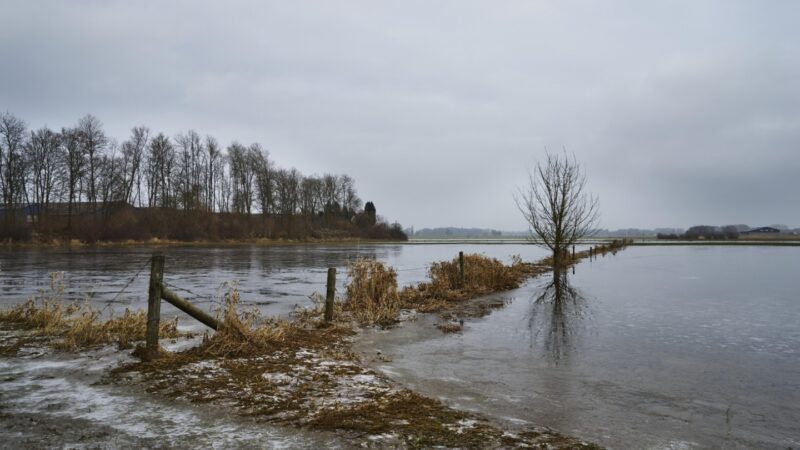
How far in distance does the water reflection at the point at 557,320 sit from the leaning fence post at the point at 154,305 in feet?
21.1

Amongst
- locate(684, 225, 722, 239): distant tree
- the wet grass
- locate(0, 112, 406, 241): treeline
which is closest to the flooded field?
the wet grass

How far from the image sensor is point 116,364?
7.23 meters

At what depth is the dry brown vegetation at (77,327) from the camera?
333 inches

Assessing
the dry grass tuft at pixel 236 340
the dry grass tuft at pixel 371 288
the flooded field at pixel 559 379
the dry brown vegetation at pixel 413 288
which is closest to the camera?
the flooded field at pixel 559 379

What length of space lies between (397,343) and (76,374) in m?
5.35

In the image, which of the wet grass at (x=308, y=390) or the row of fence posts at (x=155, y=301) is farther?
the row of fence posts at (x=155, y=301)

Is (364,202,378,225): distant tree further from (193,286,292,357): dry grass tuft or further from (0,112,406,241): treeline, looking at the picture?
(193,286,292,357): dry grass tuft

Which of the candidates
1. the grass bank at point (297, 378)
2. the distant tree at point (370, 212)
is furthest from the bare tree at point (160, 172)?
the grass bank at point (297, 378)

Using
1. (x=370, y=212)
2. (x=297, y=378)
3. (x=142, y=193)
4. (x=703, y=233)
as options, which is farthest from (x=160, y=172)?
(x=703, y=233)

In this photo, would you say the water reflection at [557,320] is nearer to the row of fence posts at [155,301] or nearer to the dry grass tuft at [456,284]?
the dry grass tuft at [456,284]

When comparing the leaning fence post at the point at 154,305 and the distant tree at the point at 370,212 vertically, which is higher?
the distant tree at the point at 370,212

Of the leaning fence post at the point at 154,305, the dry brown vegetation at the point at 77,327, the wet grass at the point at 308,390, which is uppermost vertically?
the leaning fence post at the point at 154,305

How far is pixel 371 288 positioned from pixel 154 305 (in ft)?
21.5

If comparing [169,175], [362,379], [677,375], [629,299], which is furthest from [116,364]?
[169,175]
